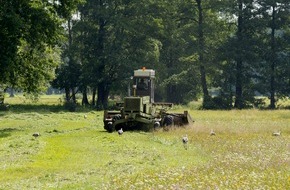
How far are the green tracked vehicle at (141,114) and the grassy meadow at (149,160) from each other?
118cm

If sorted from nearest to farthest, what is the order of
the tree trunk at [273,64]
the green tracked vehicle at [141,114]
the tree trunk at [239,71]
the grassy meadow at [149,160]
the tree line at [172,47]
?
the grassy meadow at [149,160], the green tracked vehicle at [141,114], the tree line at [172,47], the tree trunk at [273,64], the tree trunk at [239,71]

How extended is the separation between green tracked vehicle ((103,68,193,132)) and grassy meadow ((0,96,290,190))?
118cm

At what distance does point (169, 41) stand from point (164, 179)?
2336 inches

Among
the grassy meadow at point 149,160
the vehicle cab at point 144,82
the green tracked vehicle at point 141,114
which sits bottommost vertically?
the grassy meadow at point 149,160

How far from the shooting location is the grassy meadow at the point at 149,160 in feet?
41.9

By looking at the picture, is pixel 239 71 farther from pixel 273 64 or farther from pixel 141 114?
pixel 141 114

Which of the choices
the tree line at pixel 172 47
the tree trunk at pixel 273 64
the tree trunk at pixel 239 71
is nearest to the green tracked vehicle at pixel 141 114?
the tree line at pixel 172 47

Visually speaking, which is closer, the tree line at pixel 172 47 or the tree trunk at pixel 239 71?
the tree line at pixel 172 47

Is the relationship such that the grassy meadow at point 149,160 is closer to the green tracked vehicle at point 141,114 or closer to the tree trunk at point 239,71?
the green tracked vehicle at point 141,114

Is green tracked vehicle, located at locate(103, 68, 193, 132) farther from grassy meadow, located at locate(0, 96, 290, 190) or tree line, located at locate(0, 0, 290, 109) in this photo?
tree line, located at locate(0, 0, 290, 109)

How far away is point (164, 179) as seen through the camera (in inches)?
497

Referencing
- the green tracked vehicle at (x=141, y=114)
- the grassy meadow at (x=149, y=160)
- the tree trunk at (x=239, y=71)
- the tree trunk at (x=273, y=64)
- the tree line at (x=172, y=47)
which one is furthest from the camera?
the tree trunk at (x=239, y=71)

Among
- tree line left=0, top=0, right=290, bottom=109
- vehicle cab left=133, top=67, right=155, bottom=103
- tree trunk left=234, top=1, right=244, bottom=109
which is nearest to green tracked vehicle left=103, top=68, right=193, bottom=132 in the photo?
vehicle cab left=133, top=67, right=155, bottom=103

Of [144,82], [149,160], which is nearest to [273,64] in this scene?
[144,82]
